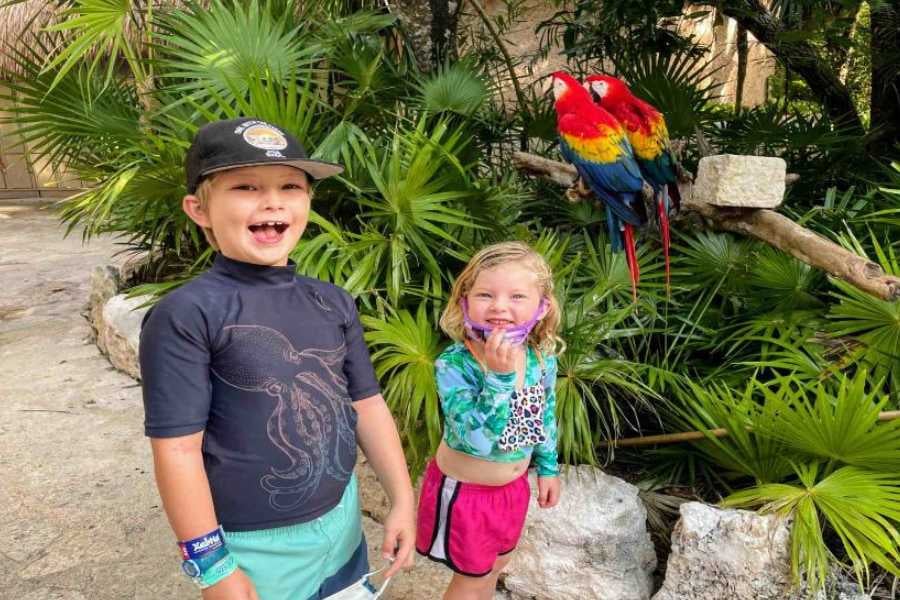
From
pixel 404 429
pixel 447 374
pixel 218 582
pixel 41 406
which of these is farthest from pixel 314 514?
pixel 41 406

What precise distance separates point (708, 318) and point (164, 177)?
2188mm

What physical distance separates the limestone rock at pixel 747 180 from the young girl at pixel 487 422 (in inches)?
48.5

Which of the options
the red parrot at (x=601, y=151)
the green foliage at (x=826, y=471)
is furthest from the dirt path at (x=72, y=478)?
the red parrot at (x=601, y=151)

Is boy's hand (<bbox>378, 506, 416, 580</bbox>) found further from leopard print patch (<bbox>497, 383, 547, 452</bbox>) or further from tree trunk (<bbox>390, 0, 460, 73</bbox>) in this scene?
tree trunk (<bbox>390, 0, 460, 73</bbox>)

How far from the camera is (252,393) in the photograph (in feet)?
3.20

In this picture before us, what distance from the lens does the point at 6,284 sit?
5.53 m

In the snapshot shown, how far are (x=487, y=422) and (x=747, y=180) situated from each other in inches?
62.9

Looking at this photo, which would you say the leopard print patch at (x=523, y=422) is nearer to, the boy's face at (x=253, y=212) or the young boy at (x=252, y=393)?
the young boy at (x=252, y=393)

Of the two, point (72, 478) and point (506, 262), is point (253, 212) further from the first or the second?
point (72, 478)

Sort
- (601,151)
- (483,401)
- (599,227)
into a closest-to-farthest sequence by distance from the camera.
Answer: (483,401)
(601,151)
(599,227)

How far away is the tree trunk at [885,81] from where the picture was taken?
3.27 meters

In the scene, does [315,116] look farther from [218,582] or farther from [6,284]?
[6,284]

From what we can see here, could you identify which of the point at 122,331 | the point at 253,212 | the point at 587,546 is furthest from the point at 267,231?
the point at 122,331

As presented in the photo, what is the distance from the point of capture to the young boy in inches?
35.1
